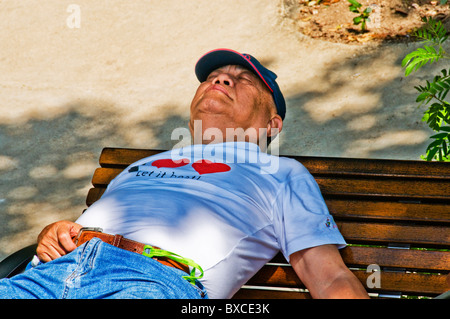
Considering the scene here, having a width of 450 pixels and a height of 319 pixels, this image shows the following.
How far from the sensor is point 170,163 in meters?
2.70

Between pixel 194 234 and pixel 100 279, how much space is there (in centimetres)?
42

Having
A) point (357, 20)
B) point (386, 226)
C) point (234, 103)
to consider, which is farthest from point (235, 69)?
point (357, 20)

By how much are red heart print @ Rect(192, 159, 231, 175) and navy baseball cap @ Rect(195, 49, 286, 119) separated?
66 centimetres

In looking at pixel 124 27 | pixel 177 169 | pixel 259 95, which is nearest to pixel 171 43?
pixel 124 27

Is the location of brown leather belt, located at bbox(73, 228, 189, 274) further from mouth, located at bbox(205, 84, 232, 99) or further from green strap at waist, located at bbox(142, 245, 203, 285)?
mouth, located at bbox(205, 84, 232, 99)

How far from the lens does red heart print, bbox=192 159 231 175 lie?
101 inches

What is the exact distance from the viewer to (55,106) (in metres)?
5.01

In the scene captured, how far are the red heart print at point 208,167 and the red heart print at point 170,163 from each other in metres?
0.06

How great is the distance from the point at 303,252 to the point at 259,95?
1046 millimetres

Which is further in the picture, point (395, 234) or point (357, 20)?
point (357, 20)

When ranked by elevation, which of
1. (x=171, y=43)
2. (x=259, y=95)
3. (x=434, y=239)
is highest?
(x=171, y=43)

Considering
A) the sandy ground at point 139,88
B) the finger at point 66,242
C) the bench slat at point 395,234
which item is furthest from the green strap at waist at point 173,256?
the sandy ground at point 139,88

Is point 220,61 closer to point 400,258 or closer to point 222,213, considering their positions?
point 222,213
